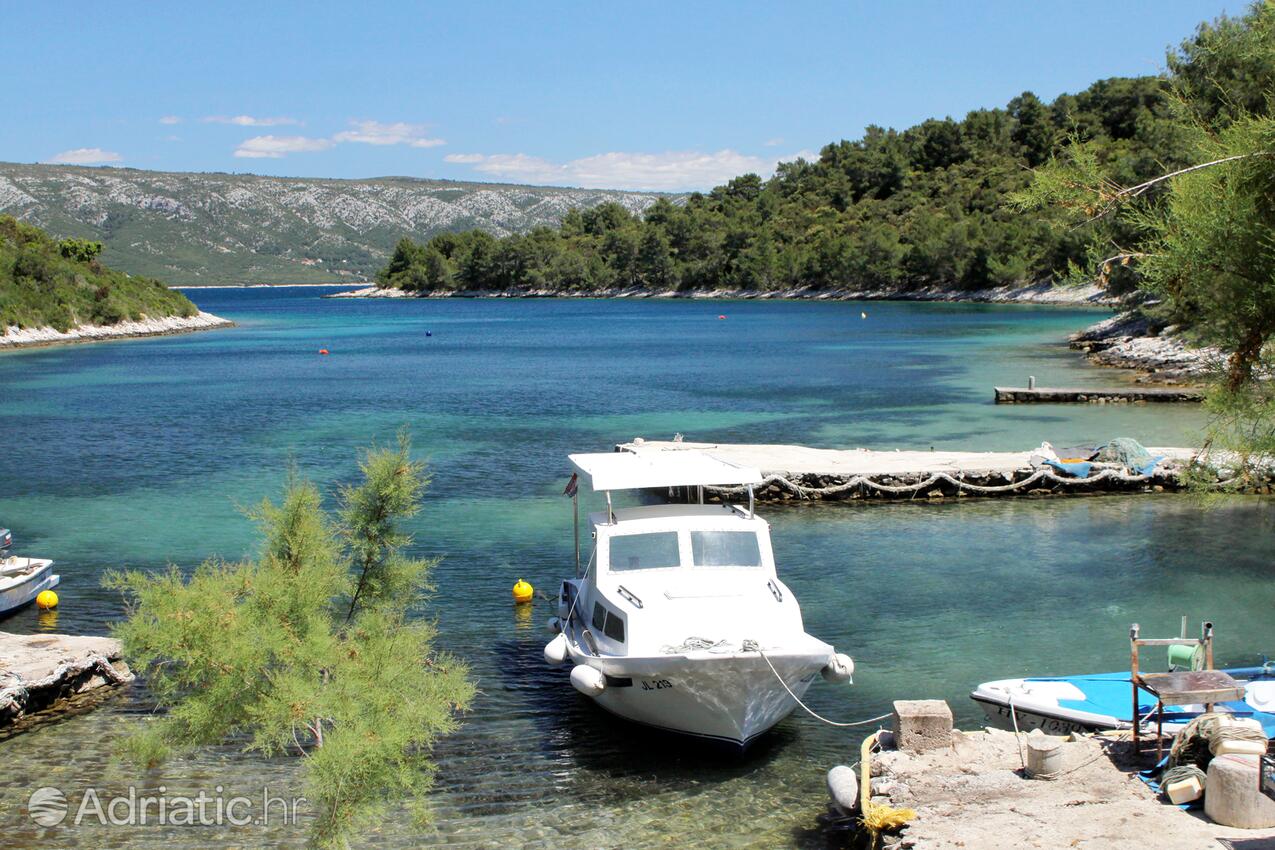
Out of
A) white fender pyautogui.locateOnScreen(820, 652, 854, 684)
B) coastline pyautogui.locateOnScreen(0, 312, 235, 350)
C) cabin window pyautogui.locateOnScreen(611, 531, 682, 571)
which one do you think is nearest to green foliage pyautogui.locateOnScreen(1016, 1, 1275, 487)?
white fender pyautogui.locateOnScreen(820, 652, 854, 684)

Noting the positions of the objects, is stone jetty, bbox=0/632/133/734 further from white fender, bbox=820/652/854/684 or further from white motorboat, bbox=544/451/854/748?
white fender, bbox=820/652/854/684

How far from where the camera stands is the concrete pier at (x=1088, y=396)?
47.5m

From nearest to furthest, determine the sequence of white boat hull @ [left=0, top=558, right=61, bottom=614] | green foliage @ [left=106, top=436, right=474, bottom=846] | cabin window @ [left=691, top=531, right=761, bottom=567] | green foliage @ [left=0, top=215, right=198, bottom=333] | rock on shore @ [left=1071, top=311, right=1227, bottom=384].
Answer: green foliage @ [left=106, top=436, right=474, bottom=846] → cabin window @ [left=691, top=531, right=761, bottom=567] → white boat hull @ [left=0, top=558, right=61, bottom=614] → rock on shore @ [left=1071, top=311, right=1227, bottom=384] → green foliage @ [left=0, top=215, right=198, bottom=333]

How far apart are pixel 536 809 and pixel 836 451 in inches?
907

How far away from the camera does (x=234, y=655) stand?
8820 mm

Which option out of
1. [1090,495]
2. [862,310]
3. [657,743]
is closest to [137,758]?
[657,743]

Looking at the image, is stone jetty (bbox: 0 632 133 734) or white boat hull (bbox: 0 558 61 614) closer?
stone jetty (bbox: 0 632 133 734)

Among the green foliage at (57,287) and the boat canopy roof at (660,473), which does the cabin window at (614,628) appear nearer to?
the boat canopy roof at (660,473)

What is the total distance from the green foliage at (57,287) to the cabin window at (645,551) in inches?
3660

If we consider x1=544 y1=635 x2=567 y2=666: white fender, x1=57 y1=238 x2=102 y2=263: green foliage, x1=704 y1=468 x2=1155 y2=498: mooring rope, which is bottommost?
x1=704 y1=468 x2=1155 y2=498: mooring rope

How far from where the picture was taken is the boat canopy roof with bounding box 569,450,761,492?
1662 cm

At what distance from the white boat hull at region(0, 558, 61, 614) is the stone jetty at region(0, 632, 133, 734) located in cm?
237

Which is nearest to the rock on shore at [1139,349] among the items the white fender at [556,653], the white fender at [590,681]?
the white fender at [556,653]

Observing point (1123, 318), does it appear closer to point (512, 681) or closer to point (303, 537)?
point (512, 681)
